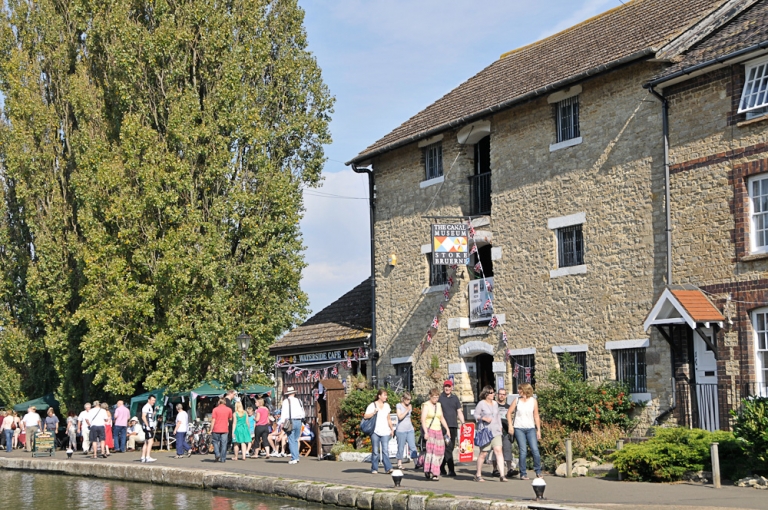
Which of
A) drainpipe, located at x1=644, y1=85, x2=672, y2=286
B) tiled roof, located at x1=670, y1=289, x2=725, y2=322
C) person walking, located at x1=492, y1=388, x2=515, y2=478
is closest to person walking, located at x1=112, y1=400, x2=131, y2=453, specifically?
person walking, located at x1=492, y1=388, x2=515, y2=478

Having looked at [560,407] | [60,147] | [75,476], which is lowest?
[75,476]

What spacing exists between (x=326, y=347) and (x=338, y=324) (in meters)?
0.91

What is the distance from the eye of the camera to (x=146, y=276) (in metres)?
29.1

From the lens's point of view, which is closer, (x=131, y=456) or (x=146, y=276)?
(x=131, y=456)

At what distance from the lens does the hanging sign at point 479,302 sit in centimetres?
2323

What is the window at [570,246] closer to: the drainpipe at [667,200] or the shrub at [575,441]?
the drainpipe at [667,200]

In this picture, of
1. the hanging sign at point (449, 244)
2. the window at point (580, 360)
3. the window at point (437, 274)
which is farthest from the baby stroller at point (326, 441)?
the window at point (580, 360)

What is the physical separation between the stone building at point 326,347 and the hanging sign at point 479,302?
14.4 feet

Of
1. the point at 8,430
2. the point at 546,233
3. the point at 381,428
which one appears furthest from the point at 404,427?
the point at 8,430

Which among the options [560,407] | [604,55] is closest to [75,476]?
[560,407]

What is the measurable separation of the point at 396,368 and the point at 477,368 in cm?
294

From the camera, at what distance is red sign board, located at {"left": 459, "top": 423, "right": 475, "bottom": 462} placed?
17281 mm

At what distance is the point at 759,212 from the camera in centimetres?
1703

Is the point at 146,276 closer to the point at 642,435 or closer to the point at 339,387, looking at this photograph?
the point at 339,387
